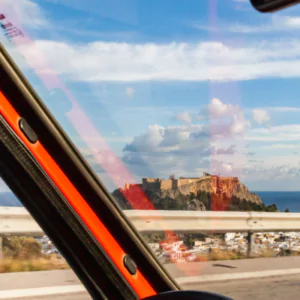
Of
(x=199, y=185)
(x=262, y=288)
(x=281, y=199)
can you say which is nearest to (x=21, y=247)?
(x=199, y=185)

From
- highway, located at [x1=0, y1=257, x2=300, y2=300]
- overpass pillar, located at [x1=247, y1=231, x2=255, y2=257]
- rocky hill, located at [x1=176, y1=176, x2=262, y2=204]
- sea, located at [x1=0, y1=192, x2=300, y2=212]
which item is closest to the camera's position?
sea, located at [x1=0, y1=192, x2=300, y2=212]

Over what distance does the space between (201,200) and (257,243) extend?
29.1 inches

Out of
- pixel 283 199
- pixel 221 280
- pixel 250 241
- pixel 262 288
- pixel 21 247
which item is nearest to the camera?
pixel 283 199

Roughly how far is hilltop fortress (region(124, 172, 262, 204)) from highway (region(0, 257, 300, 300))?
14.9 inches

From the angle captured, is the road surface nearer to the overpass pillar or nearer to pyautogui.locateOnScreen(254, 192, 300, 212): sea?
the overpass pillar

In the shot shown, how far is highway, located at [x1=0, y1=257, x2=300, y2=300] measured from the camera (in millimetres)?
2615

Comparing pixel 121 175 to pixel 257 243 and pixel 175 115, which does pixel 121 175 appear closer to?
pixel 175 115

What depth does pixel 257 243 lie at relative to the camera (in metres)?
2.98

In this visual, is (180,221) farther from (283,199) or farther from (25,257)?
(25,257)

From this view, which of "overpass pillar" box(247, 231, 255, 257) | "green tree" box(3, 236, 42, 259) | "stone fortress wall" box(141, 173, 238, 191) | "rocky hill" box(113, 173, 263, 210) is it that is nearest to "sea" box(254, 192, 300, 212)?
"rocky hill" box(113, 173, 263, 210)

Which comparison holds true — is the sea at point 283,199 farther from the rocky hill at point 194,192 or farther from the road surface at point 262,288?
the road surface at point 262,288

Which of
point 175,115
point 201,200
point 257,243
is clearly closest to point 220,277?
point 257,243

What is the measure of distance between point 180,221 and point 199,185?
0.30 m

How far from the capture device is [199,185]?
2.34 m
